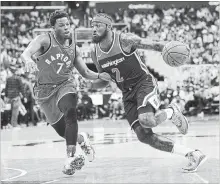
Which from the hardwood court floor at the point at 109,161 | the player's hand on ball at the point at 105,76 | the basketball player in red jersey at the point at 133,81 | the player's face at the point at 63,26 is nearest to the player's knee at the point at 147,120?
the basketball player in red jersey at the point at 133,81

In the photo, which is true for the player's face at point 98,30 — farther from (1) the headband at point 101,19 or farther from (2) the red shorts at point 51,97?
(2) the red shorts at point 51,97

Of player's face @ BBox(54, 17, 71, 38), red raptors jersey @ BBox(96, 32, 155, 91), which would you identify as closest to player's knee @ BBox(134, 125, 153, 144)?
red raptors jersey @ BBox(96, 32, 155, 91)

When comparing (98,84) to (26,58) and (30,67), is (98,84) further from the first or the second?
(30,67)

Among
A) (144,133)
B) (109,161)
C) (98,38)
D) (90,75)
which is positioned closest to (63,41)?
(90,75)

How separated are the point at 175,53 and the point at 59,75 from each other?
1.76 meters

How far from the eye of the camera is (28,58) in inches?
247

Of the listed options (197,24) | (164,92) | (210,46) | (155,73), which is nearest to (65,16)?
(164,92)

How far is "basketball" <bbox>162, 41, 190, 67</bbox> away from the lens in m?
6.07

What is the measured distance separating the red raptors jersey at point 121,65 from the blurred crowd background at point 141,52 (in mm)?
9691

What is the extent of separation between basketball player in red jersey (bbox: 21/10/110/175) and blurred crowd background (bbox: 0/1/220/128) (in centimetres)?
884

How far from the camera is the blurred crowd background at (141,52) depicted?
1894cm

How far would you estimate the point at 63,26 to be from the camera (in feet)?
22.6

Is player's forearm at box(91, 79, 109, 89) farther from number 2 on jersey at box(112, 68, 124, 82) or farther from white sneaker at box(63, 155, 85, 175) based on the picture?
white sneaker at box(63, 155, 85, 175)

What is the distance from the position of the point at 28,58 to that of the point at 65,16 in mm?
905
